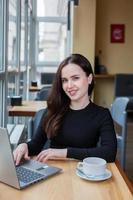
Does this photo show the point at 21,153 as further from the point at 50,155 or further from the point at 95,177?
the point at 95,177

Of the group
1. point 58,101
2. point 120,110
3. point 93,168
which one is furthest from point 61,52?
point 93,168

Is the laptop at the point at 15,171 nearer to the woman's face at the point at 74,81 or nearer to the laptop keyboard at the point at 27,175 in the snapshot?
the laptop keyboard at the point at 27,175

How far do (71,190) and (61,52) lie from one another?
6.85m

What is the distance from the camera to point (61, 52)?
775 centimetres

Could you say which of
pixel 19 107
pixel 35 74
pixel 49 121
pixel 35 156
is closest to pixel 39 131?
pixel 49 121

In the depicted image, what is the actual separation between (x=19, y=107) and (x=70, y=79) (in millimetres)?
1707

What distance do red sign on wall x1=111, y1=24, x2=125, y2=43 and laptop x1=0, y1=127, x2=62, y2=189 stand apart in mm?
5791

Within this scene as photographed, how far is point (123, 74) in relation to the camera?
253 inches

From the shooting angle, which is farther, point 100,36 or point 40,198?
point 100,36

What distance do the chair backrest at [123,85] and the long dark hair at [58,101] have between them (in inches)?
186

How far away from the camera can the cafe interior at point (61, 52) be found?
9.39 feet

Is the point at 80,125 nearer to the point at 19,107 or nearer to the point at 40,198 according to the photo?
the point at 40,198

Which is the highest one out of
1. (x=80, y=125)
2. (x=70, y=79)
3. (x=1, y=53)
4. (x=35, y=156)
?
(x=1, y=53)

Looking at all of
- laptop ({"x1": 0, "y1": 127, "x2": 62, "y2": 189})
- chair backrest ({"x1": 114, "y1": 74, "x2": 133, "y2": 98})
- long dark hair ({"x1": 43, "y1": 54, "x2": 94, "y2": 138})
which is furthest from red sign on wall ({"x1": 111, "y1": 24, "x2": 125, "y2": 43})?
laptop ({"x1": 0, "y1": 127, "x2": 62, "y2": 189})
